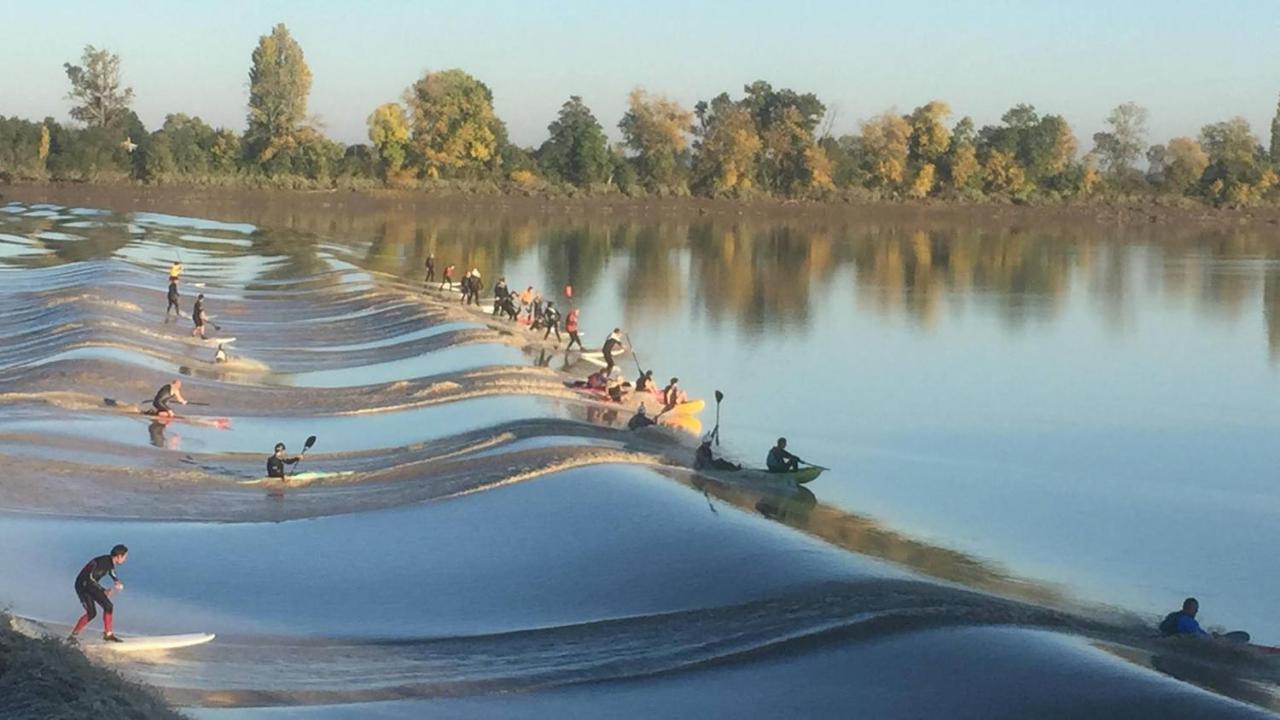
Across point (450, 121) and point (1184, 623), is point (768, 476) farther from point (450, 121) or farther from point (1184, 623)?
point (450, 121)

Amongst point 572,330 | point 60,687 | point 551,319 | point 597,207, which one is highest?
point 597,207

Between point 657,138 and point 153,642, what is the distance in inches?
5647

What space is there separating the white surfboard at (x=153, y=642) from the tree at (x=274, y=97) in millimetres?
129822

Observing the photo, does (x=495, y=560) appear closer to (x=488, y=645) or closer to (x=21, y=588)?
(x=488, y=645)

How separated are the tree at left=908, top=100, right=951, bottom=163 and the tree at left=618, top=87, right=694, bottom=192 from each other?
76.4ft

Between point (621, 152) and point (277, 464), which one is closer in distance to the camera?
point (277, 464)

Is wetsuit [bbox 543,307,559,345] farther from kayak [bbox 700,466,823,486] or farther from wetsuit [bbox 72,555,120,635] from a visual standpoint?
wetsuit [bbox 72,555,120,635]

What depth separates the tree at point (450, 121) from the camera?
146 metres

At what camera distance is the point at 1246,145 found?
16850 centimetres

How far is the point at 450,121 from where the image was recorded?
146000 millimetres

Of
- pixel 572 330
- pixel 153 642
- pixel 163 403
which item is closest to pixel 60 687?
pixel 153 642

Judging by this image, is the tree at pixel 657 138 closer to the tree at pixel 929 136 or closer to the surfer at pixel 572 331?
the tree at pixel 929 136

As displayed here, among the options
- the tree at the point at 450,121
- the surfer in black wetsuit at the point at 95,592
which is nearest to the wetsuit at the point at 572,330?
the surfer in black wetsuit at the point at 95,592

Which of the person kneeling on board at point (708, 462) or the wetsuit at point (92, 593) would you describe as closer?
the wetsuit at point (92, 593)
